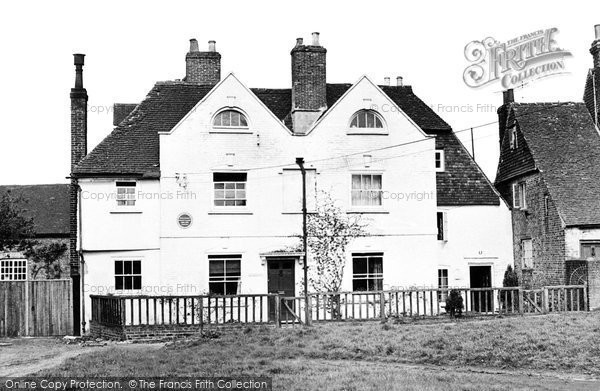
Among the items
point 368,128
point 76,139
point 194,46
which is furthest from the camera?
point 194,46

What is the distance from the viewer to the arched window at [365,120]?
109ft

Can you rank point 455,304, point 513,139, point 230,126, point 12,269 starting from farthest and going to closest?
point 12,269
point 513,139
point 230,126
point 455,304

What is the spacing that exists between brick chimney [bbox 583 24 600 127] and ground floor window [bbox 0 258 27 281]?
31.7 m

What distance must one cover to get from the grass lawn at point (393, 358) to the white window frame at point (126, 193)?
10.3 m

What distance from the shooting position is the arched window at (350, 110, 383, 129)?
3312cm

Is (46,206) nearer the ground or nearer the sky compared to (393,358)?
nearer the sky

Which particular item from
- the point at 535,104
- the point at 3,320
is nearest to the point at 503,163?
the point at 535,104

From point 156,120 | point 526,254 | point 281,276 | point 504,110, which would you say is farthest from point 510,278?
point 156,120

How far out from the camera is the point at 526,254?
124ft

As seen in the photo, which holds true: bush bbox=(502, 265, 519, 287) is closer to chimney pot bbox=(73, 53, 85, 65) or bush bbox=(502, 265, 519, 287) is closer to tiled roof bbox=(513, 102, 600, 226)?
tiled roof bbox=(513, 102, 600, 226)

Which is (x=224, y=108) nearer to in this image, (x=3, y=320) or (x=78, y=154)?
(x=78, y=154)

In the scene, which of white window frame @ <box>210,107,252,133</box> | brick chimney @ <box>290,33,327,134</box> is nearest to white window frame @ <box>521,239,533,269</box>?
brick chimney @ <box>290,33,327,134</box>

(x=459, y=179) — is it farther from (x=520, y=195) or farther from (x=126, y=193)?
(x=126, y=193)

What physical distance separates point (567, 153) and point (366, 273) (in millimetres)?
11016
